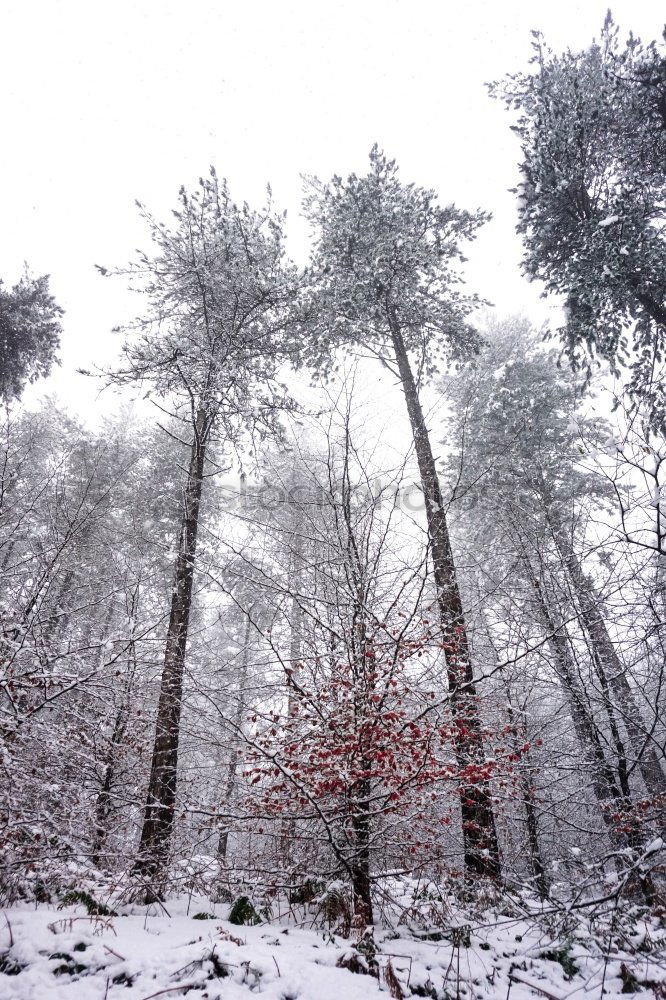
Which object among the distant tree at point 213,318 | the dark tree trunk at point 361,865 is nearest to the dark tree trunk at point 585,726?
the dark tree trunk at point 361,865

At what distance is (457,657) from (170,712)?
13.0 ft

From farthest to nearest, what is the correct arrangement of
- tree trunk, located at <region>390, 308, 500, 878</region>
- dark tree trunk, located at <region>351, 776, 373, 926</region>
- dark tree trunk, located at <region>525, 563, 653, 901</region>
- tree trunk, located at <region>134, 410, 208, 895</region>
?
1. dark tree trunk, located at <region>525, 563, 653, 901</region>
2. tree trunk, located at <region>134, 410, 208, 895</region>
3. tree trunk, located at <region>390, 308, 500, 878</region>
4. dark tree trunk, located at <region>351, 776, 373, 926</region>

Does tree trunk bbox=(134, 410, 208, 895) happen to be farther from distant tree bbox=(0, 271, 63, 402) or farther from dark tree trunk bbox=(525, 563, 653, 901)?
distant tree bbox=(0, 271, 63, 402)

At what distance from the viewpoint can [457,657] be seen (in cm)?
576

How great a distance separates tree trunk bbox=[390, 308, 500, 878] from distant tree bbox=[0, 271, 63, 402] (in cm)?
1105

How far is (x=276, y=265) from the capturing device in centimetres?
1029

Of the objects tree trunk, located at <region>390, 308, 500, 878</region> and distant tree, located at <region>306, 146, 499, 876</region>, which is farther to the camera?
distant tree, located at <region>306, 146, 499, 876</region>

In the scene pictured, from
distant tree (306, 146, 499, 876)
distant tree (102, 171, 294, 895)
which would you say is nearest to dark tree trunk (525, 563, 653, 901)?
distant tree (306, 146, 499, 876)

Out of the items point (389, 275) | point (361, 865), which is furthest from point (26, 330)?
point (361, 865)

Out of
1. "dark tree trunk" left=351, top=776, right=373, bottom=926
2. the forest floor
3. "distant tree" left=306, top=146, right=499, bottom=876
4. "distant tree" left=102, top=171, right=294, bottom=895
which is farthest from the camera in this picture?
"distant tree" left=306, top=146, right=499, bottom=876

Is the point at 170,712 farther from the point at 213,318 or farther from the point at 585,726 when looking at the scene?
the point at 213,318

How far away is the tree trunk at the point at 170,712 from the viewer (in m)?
5.76

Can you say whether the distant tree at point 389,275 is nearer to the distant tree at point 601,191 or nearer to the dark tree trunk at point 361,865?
the distant tree at point 601,191

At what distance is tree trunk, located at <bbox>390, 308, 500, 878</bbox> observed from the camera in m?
4.82
